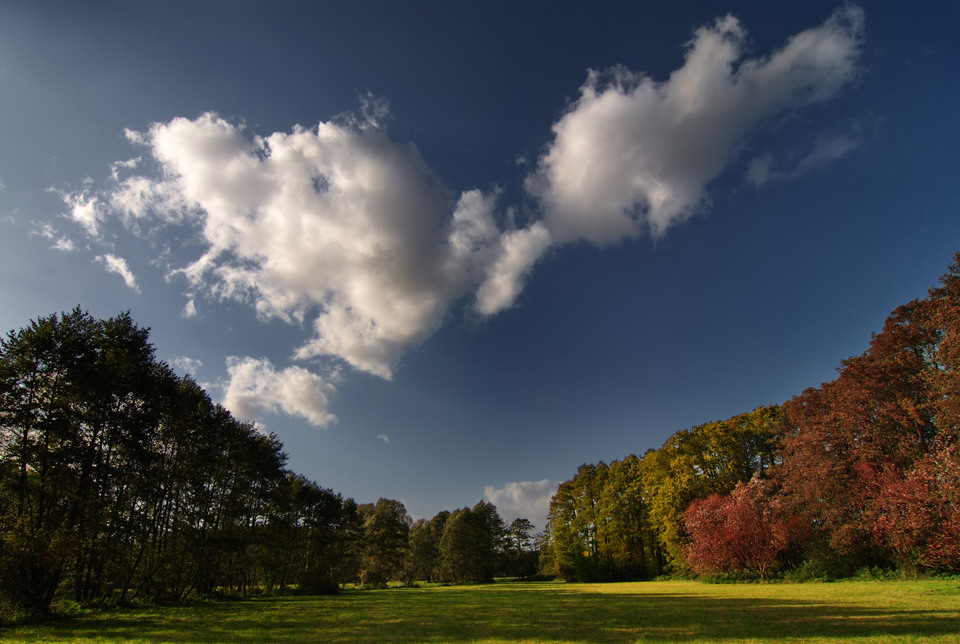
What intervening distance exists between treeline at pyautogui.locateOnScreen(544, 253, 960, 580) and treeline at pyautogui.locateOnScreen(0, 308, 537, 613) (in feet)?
139

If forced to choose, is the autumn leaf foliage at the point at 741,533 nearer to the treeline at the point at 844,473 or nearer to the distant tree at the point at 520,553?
the treeline at the point at 844,473

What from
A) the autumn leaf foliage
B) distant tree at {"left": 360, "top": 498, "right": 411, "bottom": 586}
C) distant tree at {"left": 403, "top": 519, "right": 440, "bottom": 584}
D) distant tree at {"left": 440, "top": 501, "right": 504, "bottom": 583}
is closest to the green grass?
the autumn leaf foliage

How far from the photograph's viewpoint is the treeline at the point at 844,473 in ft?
80.4

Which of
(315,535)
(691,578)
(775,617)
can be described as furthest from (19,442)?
(691,578)

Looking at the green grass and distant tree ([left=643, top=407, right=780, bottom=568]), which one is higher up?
distant tree ([left=643, top=407, right=780, bottom=568])

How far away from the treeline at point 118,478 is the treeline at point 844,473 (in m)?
42.3

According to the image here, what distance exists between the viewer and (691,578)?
151 ft

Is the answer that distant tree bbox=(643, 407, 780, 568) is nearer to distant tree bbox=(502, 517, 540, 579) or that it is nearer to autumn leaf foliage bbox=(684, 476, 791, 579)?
autumn leaf foliage bbox=(684, 476, 791, 579)

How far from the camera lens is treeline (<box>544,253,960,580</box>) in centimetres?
2452

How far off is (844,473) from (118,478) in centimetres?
4859

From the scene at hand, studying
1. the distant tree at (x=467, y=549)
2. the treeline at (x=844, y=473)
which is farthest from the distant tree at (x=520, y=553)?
the treeline at (x=844, y=473)

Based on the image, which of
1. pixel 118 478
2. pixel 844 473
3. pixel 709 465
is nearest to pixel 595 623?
pixel 118 478

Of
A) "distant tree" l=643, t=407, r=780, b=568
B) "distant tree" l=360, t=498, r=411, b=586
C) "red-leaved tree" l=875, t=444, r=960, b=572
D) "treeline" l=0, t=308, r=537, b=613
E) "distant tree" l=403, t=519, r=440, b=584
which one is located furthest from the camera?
"distant tree" l=403, t=519, r=440, b=584

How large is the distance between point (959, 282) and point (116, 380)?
158 ft
